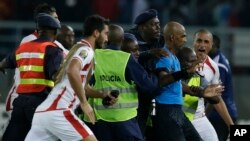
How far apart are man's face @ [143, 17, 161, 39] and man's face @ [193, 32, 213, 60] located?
1194 mm

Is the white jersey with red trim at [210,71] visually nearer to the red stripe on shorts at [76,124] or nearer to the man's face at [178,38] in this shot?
the man's face at [178,38]

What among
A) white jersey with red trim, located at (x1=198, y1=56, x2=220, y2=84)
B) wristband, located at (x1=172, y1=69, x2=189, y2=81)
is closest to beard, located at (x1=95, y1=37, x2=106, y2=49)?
wristband, located at (x1=172, y1=69, x2=189, y2=81)

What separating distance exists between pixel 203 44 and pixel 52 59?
266 centimetres

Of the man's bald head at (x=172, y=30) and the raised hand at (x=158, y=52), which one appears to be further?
the man's bald head at (x=172, y=30)

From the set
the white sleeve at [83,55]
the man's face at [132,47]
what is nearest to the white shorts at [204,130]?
the man's face at [132,47]

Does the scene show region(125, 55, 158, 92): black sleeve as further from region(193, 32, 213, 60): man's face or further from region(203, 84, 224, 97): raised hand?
region(193, 32, 213, 60): man's face

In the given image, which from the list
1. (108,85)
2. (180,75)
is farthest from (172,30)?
(108,85)

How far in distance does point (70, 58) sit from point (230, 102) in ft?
16.8

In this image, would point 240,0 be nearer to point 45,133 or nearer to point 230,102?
point 230,102

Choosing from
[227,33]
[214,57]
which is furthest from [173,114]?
[227,33]

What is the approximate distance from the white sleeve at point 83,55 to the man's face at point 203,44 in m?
3.26

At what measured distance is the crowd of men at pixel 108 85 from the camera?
12.3 meters

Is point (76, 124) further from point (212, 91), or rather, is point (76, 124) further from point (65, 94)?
point (212, 91)

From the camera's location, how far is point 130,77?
42.8 feet
